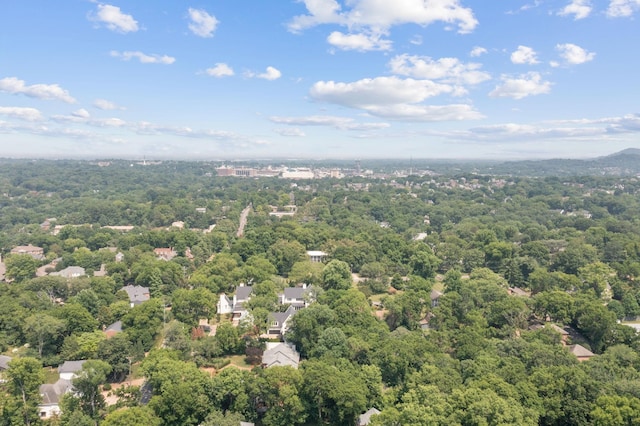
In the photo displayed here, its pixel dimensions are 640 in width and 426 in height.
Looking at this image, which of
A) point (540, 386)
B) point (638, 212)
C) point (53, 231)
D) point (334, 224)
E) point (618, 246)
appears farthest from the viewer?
point (638, 212)

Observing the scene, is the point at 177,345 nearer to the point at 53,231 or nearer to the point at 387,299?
the point at 387,299

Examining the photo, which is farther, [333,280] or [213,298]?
[333,280]

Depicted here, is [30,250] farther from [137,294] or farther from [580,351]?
[580,351]

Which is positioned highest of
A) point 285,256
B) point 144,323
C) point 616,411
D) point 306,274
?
point 285,256

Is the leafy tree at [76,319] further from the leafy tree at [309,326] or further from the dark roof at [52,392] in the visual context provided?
the leafy tree at [309,326]

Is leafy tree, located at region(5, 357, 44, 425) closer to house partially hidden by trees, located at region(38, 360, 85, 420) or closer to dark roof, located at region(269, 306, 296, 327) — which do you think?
house partially hidden by trees, located at region(38, 360, 85, 420)

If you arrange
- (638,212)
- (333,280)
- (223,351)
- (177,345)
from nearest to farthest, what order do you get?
(177,345) < (223,351) < (333,280) < (638,212)

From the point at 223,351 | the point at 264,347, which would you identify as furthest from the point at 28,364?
the point at 264,347

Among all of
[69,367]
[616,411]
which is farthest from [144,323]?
[616,411]
